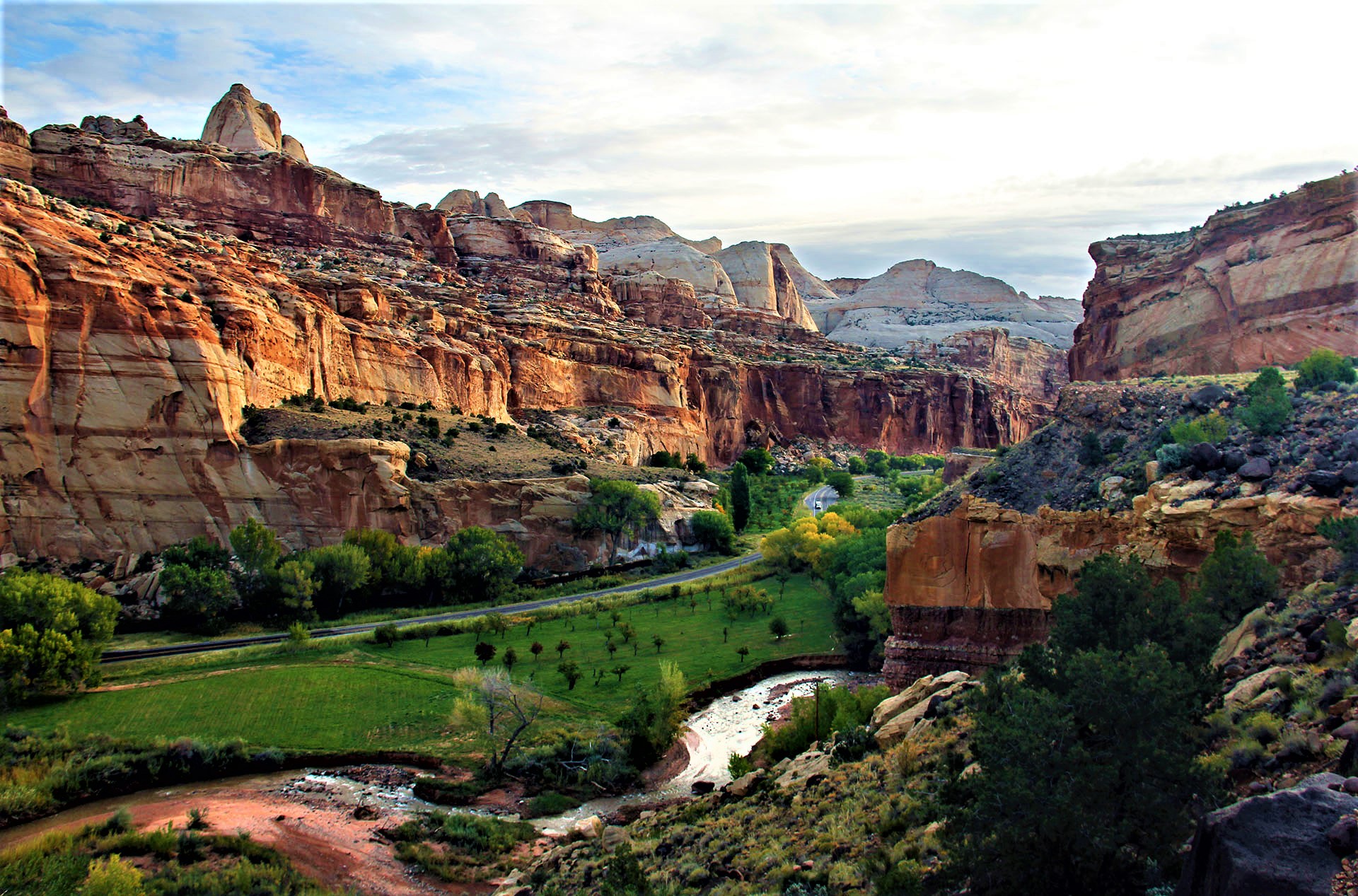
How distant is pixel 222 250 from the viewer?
61938 millimetres

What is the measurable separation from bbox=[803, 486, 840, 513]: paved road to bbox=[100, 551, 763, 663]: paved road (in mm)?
14323

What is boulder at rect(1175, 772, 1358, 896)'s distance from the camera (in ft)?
22.7

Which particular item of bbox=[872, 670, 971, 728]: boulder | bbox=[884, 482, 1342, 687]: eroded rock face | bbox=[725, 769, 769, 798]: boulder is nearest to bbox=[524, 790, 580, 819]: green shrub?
bbox=[725, 769, 769, 798]: boulder

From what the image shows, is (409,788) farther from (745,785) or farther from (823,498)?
(823,498)

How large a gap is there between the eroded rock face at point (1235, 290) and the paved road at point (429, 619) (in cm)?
2610

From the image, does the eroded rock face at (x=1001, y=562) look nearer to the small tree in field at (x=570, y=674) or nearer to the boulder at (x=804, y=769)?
the boulder at (x=804, y=769)

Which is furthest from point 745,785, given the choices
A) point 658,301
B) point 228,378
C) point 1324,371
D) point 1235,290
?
point 658,301

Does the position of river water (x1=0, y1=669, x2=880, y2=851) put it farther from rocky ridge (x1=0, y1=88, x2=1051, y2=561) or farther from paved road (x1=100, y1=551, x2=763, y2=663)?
rocky ridge (x1=0, y1=88, x2=1051, y2=561)

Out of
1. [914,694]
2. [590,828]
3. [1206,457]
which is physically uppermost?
[1206,457]

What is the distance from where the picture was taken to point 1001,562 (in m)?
24.2

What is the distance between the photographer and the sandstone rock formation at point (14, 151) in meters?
67.6

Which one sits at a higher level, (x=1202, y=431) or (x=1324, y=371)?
(x=1324, y=371)

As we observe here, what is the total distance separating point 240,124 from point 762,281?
301 feet

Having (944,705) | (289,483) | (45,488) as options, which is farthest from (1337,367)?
(45,488)
